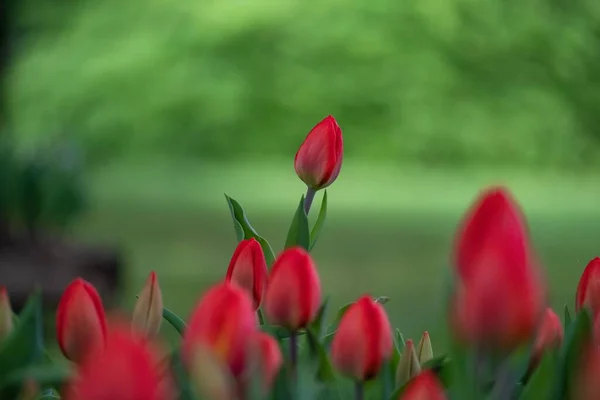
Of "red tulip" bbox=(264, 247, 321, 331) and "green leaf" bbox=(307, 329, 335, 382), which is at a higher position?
"red tulip" bbox=(264, 247, 321, 331)

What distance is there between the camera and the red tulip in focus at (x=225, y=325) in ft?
0.79

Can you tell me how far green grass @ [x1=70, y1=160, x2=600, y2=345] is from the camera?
354cm

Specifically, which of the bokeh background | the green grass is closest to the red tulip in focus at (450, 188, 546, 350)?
the green grass

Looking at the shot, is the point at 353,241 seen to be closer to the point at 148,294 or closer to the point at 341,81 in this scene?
the point at 341,81

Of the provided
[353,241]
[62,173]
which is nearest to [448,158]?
[353,241]

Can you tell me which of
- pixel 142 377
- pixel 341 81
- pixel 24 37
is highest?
pixel 24 37

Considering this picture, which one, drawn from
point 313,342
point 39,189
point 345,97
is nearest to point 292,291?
point 313,342

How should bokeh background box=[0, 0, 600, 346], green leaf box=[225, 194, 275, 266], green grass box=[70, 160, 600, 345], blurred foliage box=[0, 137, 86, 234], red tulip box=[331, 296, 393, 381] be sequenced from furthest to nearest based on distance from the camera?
bokeh background box=[0, 0, 600, 346], green grass box=[70, 160, 600, 345], blurred foliage box=[0, 137, 86, 234], green leaf box=[225, 194, 275, 266], red tulip box=[331, 296, 393, 381]

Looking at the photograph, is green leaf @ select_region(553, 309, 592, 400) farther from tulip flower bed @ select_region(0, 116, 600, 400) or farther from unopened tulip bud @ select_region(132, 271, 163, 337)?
unopened tulip bud @ select_region(132, 271, 163, 337)

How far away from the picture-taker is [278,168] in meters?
6.48

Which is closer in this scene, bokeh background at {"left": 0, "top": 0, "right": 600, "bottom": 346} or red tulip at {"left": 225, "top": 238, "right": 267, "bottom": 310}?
red tulip at {"left": 225, "top": 238, "right": 267, "bottom": 310}

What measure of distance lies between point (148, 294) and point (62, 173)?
215cm

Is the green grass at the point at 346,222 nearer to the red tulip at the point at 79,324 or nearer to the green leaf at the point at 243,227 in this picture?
the green leaf at the point at 243,227

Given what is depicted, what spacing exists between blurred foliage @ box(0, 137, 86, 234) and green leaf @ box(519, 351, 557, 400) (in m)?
2.24
